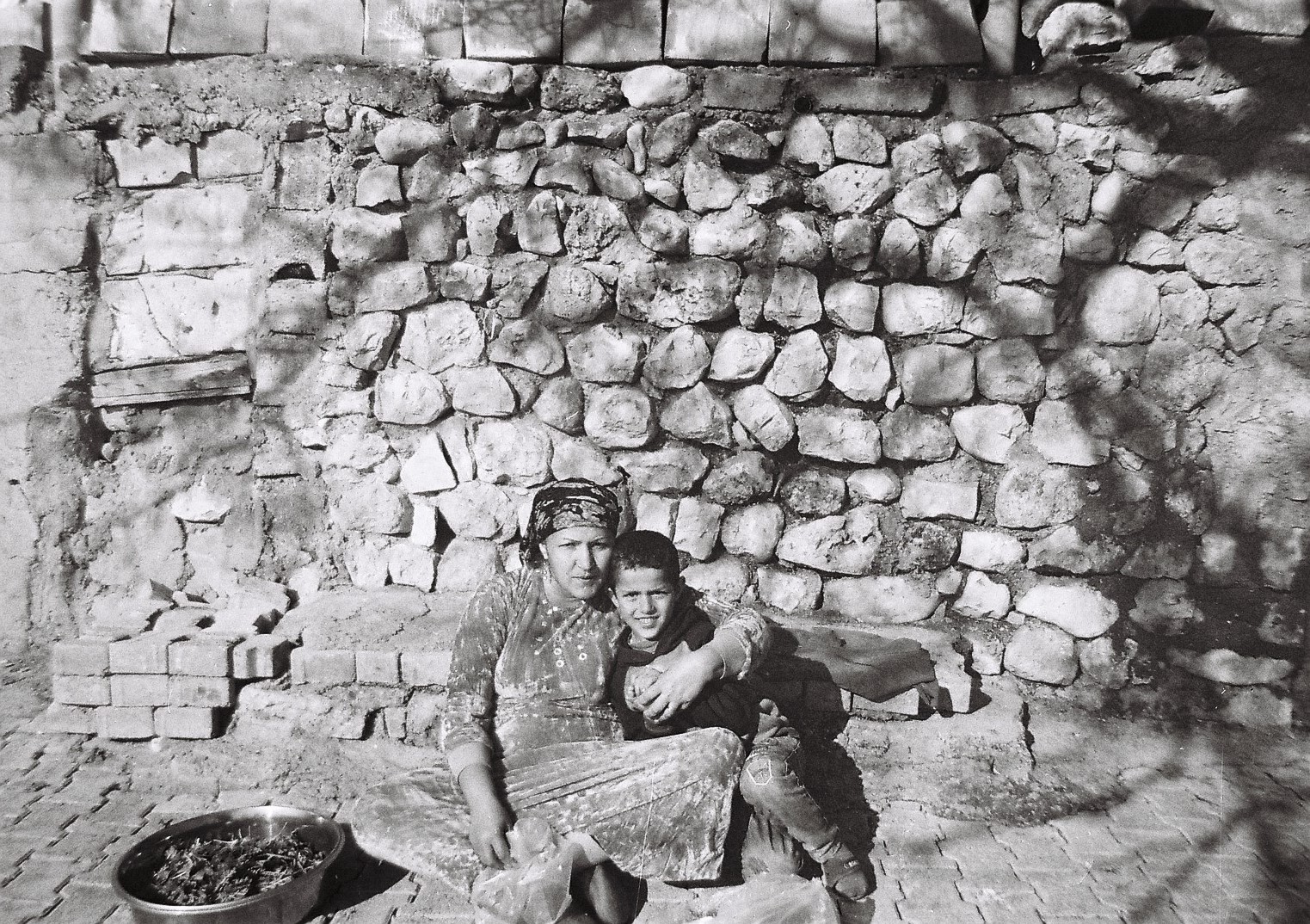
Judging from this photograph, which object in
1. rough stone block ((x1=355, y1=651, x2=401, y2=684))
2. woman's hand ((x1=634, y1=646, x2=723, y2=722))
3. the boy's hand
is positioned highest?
woman's hand ((x1=634, y1=646, x2=723, y2=722))

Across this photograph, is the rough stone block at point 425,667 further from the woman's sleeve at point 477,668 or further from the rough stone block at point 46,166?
the rough stone block at point 46,166

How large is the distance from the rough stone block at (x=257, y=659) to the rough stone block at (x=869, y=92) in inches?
127

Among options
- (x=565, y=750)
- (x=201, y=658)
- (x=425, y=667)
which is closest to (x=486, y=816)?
(x=565, y=750)

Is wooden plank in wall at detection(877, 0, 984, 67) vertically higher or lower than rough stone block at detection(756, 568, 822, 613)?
higher

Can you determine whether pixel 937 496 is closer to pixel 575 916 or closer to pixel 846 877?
pixel 846 877

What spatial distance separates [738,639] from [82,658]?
8.97 feet

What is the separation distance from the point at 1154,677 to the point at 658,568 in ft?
7.85

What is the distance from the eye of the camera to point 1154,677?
150 inches

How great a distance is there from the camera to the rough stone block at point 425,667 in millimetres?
3580

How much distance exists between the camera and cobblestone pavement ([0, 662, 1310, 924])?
9.31ft

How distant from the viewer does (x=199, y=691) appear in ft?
12.0

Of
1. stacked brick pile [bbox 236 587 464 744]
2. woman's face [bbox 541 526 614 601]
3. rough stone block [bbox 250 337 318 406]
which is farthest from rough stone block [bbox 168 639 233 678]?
woman's face [bbox 541 526 614 601]

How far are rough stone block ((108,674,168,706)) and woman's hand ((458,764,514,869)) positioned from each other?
5.51ft

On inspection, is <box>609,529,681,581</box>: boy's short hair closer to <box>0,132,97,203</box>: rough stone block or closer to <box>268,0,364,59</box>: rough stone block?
<box>268,0,364,59</box>: rough stone block
